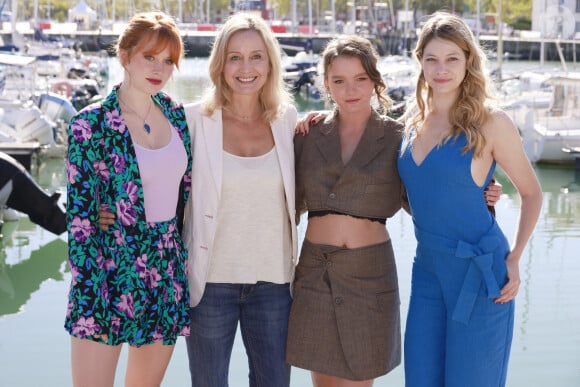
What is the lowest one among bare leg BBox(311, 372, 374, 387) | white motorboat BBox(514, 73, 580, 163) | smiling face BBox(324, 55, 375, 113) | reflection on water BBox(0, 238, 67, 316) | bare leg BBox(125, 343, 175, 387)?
reflection on water BBox(0, 238, 67, 316)

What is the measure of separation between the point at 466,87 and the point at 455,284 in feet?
2.54

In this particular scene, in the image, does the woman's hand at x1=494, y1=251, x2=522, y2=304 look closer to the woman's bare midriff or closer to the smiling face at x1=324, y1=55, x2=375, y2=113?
the woman's bare midriff

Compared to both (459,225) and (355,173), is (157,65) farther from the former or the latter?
(459,225)

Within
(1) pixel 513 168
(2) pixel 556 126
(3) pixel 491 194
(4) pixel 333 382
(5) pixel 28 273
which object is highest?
(1) pixel 513 168

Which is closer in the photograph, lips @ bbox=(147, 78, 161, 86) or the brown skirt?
lips @ bbox=(147, 78, 161, 86)

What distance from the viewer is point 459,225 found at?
3410 millimetres

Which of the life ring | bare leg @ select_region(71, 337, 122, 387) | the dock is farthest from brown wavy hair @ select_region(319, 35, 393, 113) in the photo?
the dock

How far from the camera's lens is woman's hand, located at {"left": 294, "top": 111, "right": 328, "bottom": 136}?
3.80m

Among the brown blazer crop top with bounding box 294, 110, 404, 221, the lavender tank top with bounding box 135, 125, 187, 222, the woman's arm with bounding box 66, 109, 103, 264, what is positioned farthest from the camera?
the brown blazer crop top with bounding box 294, 110, 404, 221

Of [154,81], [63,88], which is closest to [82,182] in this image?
[154,81]

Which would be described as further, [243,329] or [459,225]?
[243,329]

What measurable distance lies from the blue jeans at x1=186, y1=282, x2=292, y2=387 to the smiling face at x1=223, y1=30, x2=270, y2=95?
815 millimetres

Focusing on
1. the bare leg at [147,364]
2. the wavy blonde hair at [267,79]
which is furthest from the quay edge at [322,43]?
the bare leg at [147,364]

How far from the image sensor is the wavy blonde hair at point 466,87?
338cm
